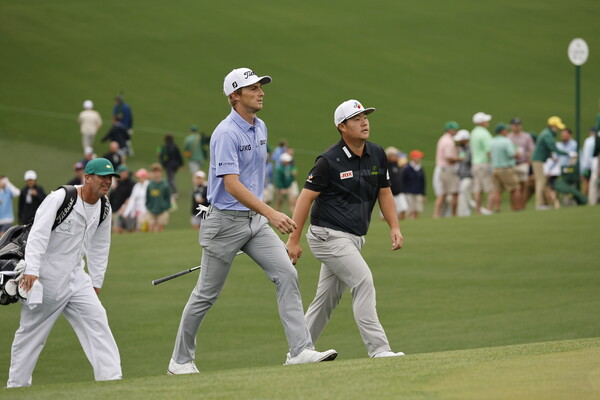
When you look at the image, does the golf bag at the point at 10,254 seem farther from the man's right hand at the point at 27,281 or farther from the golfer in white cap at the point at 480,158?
the golfer in white cap at the point at 480,158

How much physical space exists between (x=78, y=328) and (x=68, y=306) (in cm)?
19

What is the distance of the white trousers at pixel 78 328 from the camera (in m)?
9.47

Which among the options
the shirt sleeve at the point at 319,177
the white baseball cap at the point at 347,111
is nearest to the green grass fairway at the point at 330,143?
the shirt sleeve at the point at 319,177

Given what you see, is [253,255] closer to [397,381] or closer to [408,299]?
[397,381]

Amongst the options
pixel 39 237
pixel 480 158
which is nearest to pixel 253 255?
pixel 39 237

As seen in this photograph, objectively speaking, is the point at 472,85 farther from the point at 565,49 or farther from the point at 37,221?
the point at 37,221

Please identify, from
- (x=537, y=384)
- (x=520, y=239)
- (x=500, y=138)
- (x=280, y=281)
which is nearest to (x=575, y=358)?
(x=537, y=384)

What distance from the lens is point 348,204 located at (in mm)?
10523

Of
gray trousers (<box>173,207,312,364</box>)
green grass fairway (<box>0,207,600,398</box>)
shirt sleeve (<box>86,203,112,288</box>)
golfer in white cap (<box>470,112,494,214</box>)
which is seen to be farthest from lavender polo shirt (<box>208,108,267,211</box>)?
golfer in white cap (<box>470,112,494,214</box>)

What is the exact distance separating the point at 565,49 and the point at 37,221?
4668cm

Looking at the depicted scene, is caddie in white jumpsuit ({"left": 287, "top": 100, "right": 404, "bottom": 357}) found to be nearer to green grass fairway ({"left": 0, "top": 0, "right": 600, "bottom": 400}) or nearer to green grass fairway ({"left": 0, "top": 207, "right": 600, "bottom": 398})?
green grass fairway ({"left": 0, "top": 0, "right": 600, "bottom": 400})

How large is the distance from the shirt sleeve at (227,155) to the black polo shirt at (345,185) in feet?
3.51

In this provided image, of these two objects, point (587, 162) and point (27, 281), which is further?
point (587, 162)

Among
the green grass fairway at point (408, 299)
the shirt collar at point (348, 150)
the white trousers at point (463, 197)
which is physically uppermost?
the shirt collar at point (348, 150)
